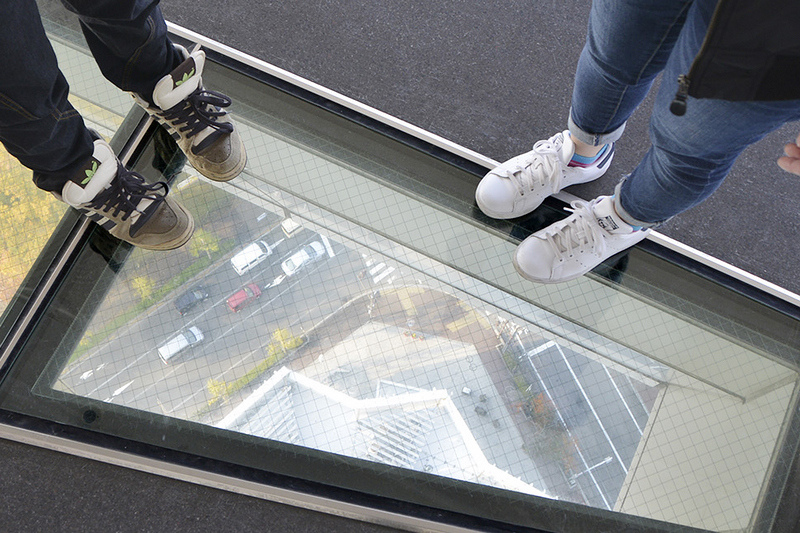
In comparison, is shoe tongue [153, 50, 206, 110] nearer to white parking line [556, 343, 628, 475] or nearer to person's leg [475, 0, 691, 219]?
person's leg [475, 0, 691, 219]

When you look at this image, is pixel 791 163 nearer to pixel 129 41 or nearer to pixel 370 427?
pixel 370 427

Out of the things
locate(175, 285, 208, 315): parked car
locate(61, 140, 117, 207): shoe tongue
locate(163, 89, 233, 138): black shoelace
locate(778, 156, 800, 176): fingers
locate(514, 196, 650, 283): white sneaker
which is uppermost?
locate(778, 156, 800, 176): fingers

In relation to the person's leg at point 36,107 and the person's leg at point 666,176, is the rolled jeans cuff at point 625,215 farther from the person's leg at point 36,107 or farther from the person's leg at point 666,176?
the person's leg at point 36,107

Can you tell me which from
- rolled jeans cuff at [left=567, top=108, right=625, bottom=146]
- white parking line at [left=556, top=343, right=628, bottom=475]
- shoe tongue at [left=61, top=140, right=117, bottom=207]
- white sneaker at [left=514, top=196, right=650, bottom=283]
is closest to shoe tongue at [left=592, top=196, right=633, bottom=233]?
white sneaker at [left=514, top=196, right=650, bottom=283]

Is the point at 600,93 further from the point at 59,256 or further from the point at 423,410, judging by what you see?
the point at 59,256

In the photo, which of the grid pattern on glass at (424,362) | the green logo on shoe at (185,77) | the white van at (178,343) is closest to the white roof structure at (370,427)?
the grid pattern on glass at (424,362)

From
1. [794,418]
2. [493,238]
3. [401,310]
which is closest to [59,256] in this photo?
[401,310]

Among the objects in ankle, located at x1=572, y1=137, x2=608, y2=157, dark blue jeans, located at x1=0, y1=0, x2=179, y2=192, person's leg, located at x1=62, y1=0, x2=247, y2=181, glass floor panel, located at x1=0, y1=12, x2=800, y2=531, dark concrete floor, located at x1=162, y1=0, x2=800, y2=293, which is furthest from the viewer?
dark concrete floor, located at x1=162, y1=0, x2=800, y2=293
